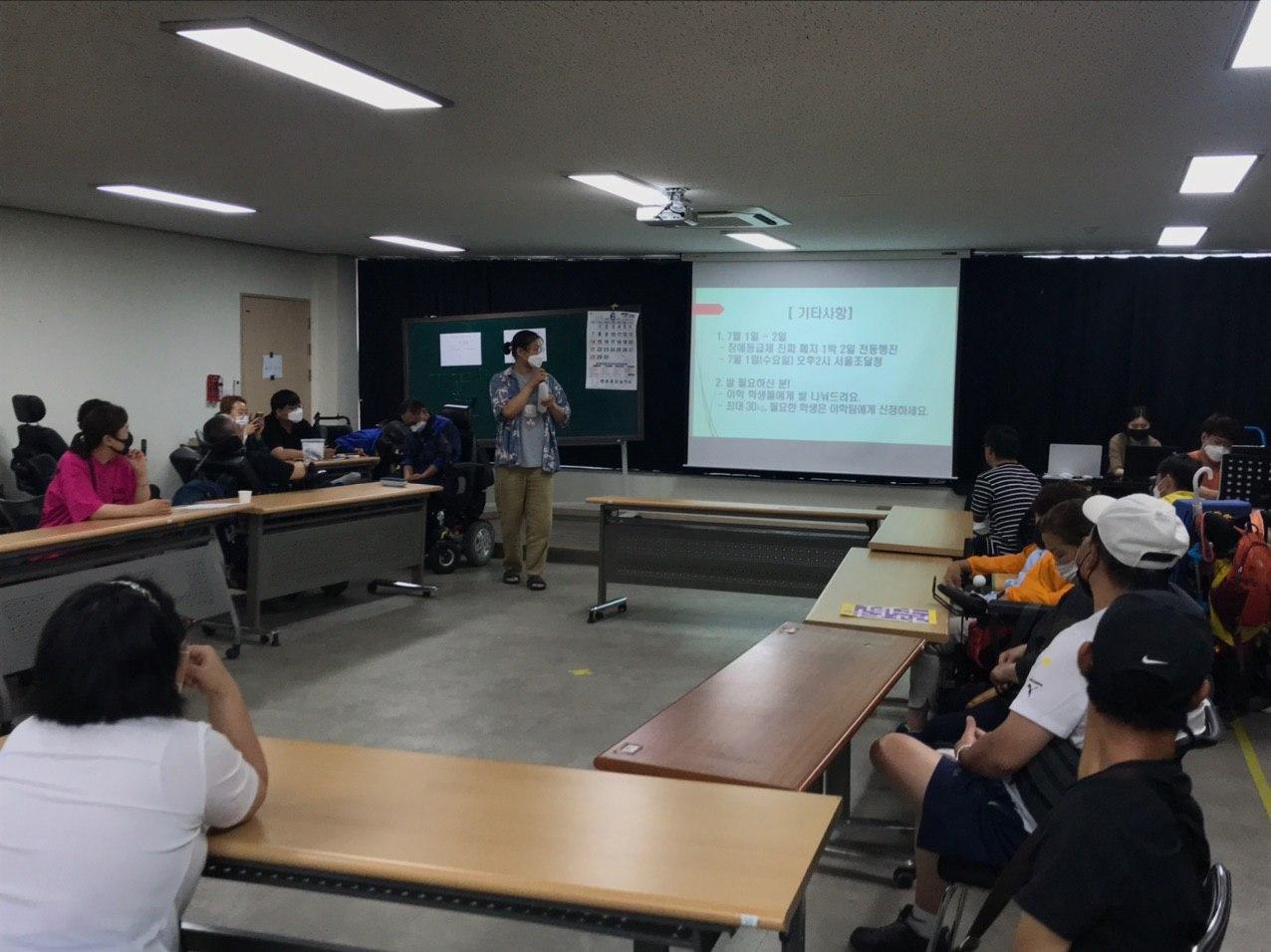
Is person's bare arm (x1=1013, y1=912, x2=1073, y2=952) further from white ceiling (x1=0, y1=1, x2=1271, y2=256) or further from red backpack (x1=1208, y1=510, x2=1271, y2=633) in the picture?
red backpack (x1=1208, y1=510, x2=1271, y2=633)

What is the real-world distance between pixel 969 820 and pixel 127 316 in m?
7.59

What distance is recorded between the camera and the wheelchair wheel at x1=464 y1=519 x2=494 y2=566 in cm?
747

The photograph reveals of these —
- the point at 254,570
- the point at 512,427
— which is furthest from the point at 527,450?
the point at 254,570

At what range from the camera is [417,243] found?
867cm

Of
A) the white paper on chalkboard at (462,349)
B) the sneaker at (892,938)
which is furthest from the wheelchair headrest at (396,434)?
the sneaker at (892,938)

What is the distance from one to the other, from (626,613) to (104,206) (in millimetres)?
4314

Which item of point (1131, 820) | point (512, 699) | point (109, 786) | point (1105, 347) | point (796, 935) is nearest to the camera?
point (1131, 820)

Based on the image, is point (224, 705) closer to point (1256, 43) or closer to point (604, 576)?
point (1256, 43)

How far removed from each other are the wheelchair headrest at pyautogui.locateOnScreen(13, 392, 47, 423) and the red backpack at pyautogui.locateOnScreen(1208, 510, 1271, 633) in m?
6.79

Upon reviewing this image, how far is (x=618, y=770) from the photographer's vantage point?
2043 millimetres

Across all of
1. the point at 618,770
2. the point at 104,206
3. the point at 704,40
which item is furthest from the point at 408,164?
the point at 618,770

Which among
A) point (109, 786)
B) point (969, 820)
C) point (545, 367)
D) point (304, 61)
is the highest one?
point (304, 61)

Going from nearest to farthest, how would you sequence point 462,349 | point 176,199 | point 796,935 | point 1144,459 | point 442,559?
point 796,935, point 176,199, point 1144,459, point 442,559, point 462,349

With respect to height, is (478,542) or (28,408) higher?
(28,408)
